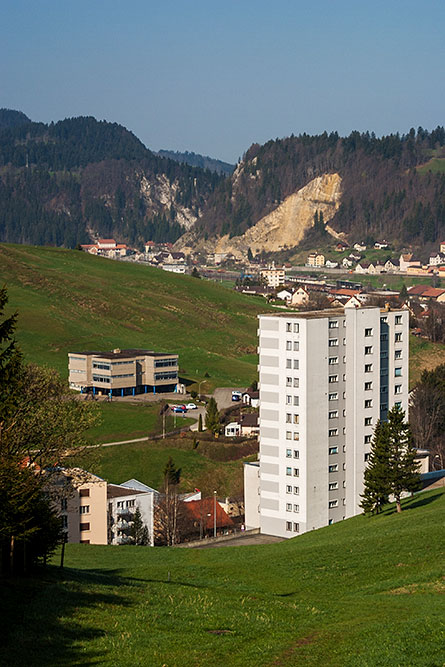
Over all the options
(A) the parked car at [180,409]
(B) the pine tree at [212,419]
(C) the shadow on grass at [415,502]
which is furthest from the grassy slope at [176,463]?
(C) the shadow on grass at [415,502]

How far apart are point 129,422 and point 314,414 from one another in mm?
36492

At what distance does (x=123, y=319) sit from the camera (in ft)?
547

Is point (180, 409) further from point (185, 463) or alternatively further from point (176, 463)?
point (176, 463)

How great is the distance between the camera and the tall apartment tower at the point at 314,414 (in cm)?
7138

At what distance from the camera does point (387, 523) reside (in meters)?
53.2

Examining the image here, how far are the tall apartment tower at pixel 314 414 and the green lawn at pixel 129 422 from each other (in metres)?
27.0

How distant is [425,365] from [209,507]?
81.7 meters

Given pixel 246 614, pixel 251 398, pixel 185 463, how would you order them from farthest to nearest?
1. pixel 251 398
2. pixel 185 463
3. pixel 246 614

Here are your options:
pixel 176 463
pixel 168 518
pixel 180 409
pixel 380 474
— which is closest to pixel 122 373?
pixel 180 409

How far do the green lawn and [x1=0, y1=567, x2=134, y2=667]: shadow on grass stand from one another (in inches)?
2664

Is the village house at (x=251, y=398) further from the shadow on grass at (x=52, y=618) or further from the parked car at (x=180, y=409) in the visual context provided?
the shadow on grass at (x=52, y=618)

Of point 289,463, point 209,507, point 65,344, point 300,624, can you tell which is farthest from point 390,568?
point 65,344

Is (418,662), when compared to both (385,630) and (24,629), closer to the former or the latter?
(385,630)

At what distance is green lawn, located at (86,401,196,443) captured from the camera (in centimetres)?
9912
